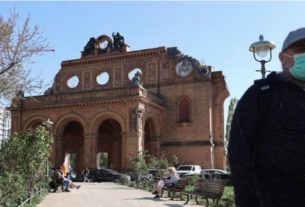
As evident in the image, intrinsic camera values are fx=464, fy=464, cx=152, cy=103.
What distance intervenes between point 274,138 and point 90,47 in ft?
156

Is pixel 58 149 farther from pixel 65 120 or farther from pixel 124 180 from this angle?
pixel 124 180

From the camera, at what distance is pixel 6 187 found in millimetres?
11711

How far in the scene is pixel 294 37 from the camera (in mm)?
2412

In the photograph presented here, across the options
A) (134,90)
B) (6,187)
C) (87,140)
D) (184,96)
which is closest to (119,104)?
(134,90)

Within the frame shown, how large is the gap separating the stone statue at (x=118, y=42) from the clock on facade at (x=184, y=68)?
691cm

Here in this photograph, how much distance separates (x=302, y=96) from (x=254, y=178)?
19.4 inches

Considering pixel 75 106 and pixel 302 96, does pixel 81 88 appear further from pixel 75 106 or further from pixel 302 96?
pixel 302 96

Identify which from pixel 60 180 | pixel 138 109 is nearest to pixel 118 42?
pixel 138 109

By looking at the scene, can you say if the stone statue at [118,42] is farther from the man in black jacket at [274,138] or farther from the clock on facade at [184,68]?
the man in black jacket at [274,138]

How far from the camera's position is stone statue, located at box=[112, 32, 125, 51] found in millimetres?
→ 47119

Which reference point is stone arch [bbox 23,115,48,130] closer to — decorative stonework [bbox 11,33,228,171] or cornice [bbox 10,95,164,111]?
decorative stonework [bbox 11,33,228,171]

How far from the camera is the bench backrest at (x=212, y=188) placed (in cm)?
1386

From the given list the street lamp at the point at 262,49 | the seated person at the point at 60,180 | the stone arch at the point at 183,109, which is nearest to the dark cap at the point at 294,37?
the street lamp at the point at 262,49

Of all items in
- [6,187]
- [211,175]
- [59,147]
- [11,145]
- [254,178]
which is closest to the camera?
[254,178]
